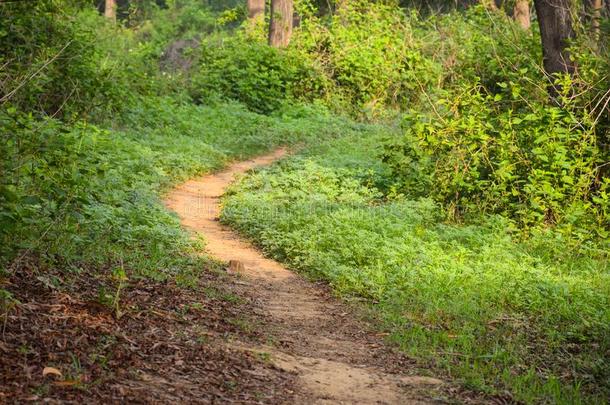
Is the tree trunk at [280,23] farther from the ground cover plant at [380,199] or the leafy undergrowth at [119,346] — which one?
the leafy undergrowth at [119,346]

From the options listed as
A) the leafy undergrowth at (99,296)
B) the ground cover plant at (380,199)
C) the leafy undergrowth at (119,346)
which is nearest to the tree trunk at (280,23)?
the ground cover plant at (380,199)

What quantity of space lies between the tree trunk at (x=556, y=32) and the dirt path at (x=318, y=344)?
5699mm

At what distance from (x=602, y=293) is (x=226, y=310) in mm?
3713

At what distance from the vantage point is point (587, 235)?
10914 mm

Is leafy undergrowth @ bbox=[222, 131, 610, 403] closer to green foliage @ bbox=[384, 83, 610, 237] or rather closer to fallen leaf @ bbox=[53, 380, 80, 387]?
green foliage @ bbox=[384, 83, 610, 237]

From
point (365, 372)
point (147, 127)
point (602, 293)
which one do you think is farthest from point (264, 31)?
point (365, 372)

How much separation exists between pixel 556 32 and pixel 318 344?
831 cm

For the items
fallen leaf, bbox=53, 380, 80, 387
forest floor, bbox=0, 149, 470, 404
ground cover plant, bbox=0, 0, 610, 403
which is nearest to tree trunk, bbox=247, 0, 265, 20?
ground cover plant, bbox=0, 0, 610, 403

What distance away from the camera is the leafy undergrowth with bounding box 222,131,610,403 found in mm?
6625

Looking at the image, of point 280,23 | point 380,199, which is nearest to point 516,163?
point 380,199

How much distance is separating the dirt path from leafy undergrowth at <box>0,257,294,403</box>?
0.80ft

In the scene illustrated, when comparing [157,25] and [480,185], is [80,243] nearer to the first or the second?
[480,185]

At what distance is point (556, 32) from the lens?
13.4m

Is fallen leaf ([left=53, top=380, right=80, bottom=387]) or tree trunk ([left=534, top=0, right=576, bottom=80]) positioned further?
tree trunk ([left=534, top=0, right=576, bottom=80])
